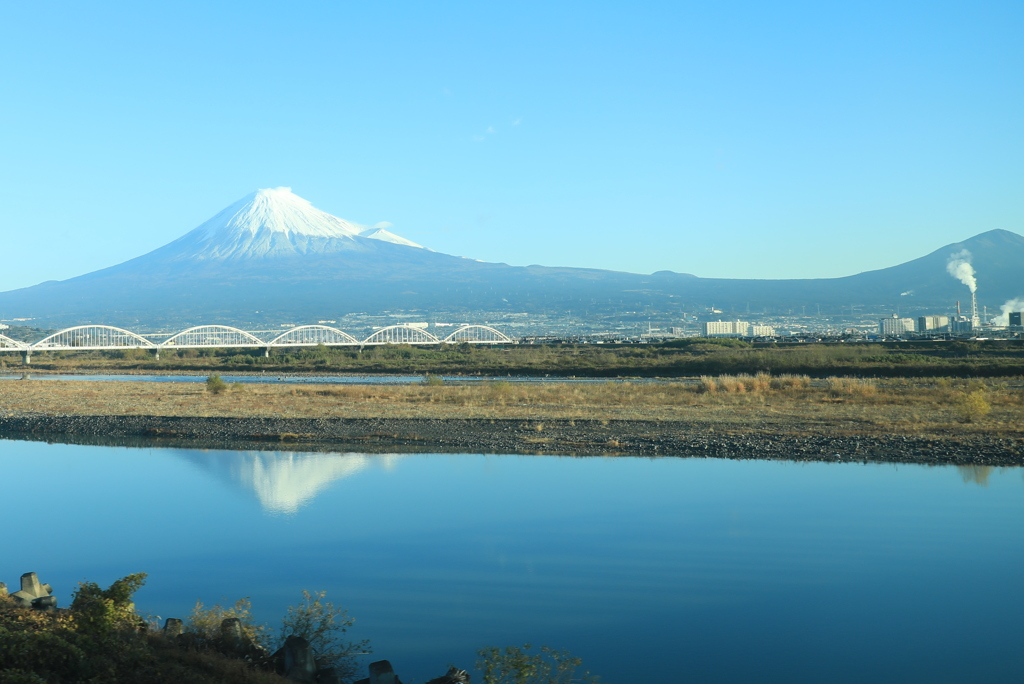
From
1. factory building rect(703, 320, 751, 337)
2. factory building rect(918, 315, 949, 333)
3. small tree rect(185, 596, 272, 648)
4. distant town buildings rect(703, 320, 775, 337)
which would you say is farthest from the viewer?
factory building rect(703, 320, 751, 337)

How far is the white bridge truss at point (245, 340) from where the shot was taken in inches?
3698

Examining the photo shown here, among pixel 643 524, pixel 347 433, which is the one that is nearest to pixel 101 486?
pixel 347 433

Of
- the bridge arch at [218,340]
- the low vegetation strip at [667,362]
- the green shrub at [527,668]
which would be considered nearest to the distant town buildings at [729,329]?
the low vegetation strip at [667,362]

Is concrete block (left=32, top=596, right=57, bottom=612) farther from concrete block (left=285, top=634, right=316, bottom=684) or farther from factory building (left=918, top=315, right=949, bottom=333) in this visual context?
factory building (left=918, top=315, right=949, bottom=333)

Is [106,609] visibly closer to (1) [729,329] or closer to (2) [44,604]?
(2) [44,604]

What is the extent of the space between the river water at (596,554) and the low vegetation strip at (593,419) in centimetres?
182

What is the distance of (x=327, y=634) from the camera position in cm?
730

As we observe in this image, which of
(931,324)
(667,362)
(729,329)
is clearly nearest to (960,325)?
(931,324)

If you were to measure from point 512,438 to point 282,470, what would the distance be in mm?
5578

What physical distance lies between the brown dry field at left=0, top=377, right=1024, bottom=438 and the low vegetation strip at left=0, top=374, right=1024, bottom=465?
0.05 metres

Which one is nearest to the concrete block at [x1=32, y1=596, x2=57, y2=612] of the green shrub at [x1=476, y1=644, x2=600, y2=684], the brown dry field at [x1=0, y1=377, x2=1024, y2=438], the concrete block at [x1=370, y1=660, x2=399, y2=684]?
the concrete block at [x1=370, y1=660, x2=399, y2=684]

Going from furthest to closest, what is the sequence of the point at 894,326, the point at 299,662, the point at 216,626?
the point at 894,326, the point at 216,626, the point at 299,662

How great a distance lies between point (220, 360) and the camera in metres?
78.1

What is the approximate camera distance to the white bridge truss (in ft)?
308
